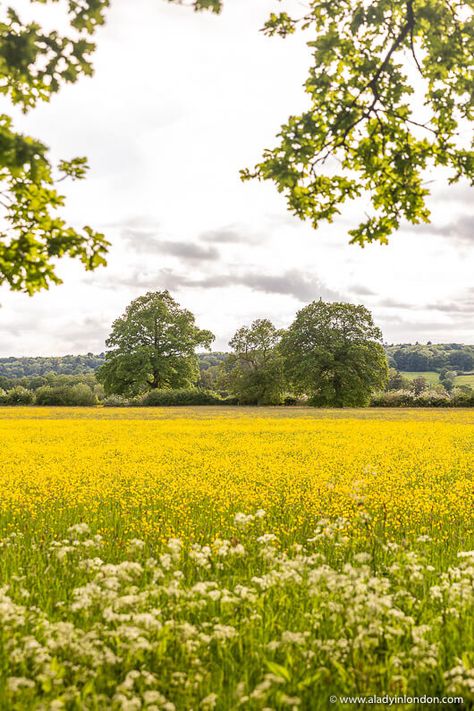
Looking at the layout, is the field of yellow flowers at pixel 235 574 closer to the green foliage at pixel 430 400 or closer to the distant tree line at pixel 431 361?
the green foliage at pixel 430 400

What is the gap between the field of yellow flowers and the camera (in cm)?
A: 366

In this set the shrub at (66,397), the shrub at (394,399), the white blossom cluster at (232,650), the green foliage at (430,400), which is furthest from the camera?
the shrub at (66,397)

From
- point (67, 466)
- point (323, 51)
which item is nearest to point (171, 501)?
point (67, 466)

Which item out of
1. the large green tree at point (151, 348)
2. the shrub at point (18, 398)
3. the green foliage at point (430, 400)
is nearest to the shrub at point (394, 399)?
the green foliage at point (430, 400)

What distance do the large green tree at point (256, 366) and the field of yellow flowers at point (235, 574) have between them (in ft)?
147

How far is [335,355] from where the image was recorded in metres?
59.6

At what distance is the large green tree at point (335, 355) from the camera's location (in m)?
58.2

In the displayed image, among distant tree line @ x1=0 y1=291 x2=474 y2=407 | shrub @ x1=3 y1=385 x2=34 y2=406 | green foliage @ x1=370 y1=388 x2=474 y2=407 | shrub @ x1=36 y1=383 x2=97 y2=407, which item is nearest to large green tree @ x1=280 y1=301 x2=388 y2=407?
distant tree line @ x1=0 y1=291 x2=474 y2=407

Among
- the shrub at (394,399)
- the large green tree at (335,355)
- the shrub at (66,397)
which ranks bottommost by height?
the shrub at (394,399)

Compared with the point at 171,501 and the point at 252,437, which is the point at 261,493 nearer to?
the point at 171,501

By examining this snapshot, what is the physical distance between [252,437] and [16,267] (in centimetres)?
2096

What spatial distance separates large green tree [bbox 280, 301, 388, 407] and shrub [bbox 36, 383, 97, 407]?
25.1m

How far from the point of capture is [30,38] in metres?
4.32

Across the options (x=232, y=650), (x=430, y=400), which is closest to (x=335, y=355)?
(x=430, y=400)
